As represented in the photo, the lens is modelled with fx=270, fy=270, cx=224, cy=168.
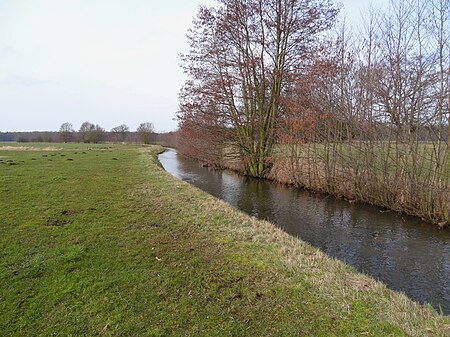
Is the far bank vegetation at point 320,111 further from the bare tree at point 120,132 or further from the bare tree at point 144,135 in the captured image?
the bare tree at point 120,132

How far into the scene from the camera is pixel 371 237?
7.16m

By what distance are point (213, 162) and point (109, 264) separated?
1763cm

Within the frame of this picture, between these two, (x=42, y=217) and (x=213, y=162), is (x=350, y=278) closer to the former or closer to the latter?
(x=42, y=217)

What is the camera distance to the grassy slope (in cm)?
293

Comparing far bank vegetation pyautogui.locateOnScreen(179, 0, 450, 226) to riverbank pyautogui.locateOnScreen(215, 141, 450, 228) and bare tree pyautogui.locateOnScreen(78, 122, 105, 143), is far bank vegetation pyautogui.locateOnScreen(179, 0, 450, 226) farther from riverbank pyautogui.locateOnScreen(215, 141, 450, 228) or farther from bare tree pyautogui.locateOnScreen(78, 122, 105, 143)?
bare tree pyautogui.locateOnScreen(78, 122, 105, 143)

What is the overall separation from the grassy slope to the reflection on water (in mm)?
1370

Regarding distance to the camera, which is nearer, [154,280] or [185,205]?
[154,280]

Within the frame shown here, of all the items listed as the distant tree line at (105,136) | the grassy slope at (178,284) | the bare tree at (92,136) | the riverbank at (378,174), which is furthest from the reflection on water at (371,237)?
the bare tree at (92,136)

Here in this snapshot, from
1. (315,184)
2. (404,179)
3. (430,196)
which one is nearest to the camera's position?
(430,196)

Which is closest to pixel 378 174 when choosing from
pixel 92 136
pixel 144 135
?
pixel 144 135

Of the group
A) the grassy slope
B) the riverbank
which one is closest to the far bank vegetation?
the riverbank

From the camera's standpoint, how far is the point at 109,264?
4270 mm

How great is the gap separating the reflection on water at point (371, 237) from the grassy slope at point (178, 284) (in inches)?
54.0

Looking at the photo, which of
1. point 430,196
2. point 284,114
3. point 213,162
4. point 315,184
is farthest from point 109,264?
point 213,162
